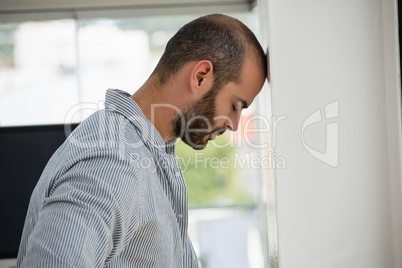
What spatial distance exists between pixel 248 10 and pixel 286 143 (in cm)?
247

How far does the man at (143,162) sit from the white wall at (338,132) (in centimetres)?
9

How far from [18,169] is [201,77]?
206 centimetres

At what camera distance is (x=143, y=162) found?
89cm

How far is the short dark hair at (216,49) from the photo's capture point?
102 cm

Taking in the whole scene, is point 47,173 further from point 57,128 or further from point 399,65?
point 57,128

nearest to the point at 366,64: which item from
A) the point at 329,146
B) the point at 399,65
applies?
the point at 399,65

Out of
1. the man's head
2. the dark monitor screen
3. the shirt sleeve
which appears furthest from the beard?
the dark monitor screen

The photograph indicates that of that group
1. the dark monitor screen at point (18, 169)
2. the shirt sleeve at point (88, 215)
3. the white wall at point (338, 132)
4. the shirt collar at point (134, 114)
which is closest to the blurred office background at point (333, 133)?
the white wall at point (338, 132)

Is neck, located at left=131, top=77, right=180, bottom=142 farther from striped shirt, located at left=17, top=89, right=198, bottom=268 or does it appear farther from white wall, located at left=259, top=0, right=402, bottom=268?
white wall, located at left=259, top=0, right=402, bottom=268

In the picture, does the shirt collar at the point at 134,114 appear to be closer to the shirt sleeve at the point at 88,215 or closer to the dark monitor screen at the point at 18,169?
the shirt sleeve at the point at 88,215

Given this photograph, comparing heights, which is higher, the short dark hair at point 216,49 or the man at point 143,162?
the short dark hair at point 216,49

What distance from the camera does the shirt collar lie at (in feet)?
3.13

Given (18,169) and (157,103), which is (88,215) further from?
(18,169)

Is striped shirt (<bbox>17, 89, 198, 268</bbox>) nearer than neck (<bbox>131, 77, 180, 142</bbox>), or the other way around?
striped shirt (<bbox>17, 89, 198, 268</bbox>)
